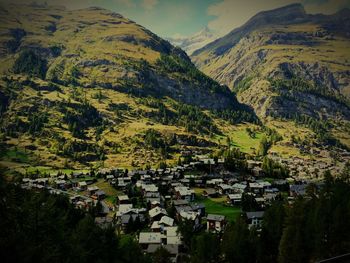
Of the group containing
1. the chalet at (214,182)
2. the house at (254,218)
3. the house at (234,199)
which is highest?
the chalet at (214,182)

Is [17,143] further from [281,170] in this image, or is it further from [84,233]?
[84,233]

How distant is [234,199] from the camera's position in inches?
4363

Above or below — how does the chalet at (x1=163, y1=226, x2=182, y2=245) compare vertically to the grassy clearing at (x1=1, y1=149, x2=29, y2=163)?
below

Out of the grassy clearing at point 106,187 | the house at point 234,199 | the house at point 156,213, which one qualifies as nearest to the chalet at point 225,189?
the house at point 234,199

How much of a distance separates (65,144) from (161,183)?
87.4 meters

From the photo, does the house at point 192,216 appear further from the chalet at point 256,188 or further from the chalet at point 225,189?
the chalet at point 256,188

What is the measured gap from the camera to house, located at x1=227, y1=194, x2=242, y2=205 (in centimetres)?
10956

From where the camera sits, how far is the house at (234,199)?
109562mm

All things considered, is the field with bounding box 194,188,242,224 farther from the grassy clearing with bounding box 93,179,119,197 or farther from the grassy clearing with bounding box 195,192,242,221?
the grassy clearing with bounding box 93,179,119,197

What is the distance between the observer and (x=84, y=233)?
52031 millimetres

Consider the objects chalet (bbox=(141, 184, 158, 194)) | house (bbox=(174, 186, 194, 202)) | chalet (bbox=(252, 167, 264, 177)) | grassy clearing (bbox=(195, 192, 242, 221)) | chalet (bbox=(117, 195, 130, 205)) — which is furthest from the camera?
chalet (bbox=(252, 167, 264, 177))

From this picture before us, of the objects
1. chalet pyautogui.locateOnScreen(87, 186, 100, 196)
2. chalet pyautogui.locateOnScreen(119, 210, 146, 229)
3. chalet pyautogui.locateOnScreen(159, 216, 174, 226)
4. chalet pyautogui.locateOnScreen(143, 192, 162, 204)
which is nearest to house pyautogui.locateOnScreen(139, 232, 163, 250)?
chalet pyautogui.locateOnScreen(159, 216, 174, 226)

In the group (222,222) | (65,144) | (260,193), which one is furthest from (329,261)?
(65,144)

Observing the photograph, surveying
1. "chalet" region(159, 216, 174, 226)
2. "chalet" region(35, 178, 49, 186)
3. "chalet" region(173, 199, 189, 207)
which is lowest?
"chalet" region(159, 216, 174, 226)
